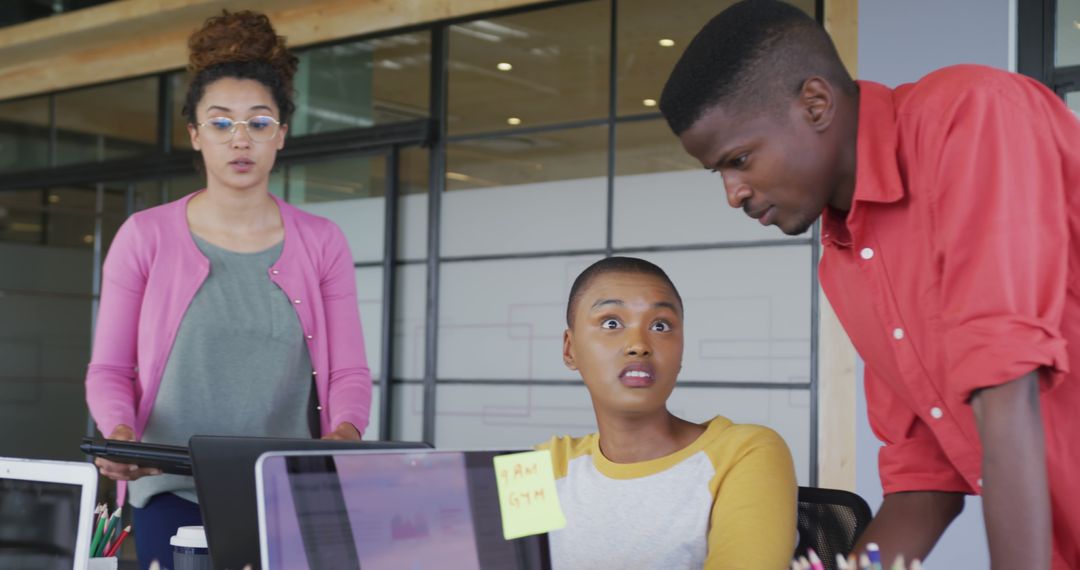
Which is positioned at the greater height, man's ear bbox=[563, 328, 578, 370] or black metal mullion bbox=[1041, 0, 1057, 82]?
black metal mullion bbox=[1041, 0, 1057, 82]

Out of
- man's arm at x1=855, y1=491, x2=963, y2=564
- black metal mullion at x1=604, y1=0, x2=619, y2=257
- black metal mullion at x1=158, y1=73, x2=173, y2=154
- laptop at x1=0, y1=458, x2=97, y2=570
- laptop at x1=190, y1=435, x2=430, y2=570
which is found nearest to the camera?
laptop at x1=190, y1=435, x2=430, y2=570

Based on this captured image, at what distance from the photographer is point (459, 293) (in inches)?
201

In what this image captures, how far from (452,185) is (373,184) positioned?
426 mm

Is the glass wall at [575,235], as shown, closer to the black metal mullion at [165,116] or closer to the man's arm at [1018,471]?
the black metal mullion at [165,116]

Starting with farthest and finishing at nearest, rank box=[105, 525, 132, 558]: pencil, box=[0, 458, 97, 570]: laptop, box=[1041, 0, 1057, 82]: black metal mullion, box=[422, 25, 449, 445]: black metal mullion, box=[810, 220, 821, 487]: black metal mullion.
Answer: box=[422, 25, 449, 445]: black metal mullion < box=[810, 220, 821, 487]: black metal mullion < box=[1041, 0, 1057, 82]: black metal mullion < box=[105, 525, 132, 558]: pencil < box=[0, 458, 97, 570]: laptop

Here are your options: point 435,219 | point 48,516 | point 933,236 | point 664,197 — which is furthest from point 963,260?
point 435,219

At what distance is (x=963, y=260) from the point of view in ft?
3.52

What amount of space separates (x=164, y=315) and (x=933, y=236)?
118cm

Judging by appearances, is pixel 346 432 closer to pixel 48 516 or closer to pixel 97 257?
pixel 48 516

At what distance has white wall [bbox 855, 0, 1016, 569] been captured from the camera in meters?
3.69

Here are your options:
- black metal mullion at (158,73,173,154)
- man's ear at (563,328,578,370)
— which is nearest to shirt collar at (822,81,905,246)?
man's ear at (563,328,578,370)

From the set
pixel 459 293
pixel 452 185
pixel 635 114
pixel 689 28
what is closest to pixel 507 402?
pixel 459 293

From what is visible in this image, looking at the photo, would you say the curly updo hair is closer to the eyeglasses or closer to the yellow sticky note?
the eyeglasses

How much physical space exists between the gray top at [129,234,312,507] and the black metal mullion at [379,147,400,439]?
129 inches
